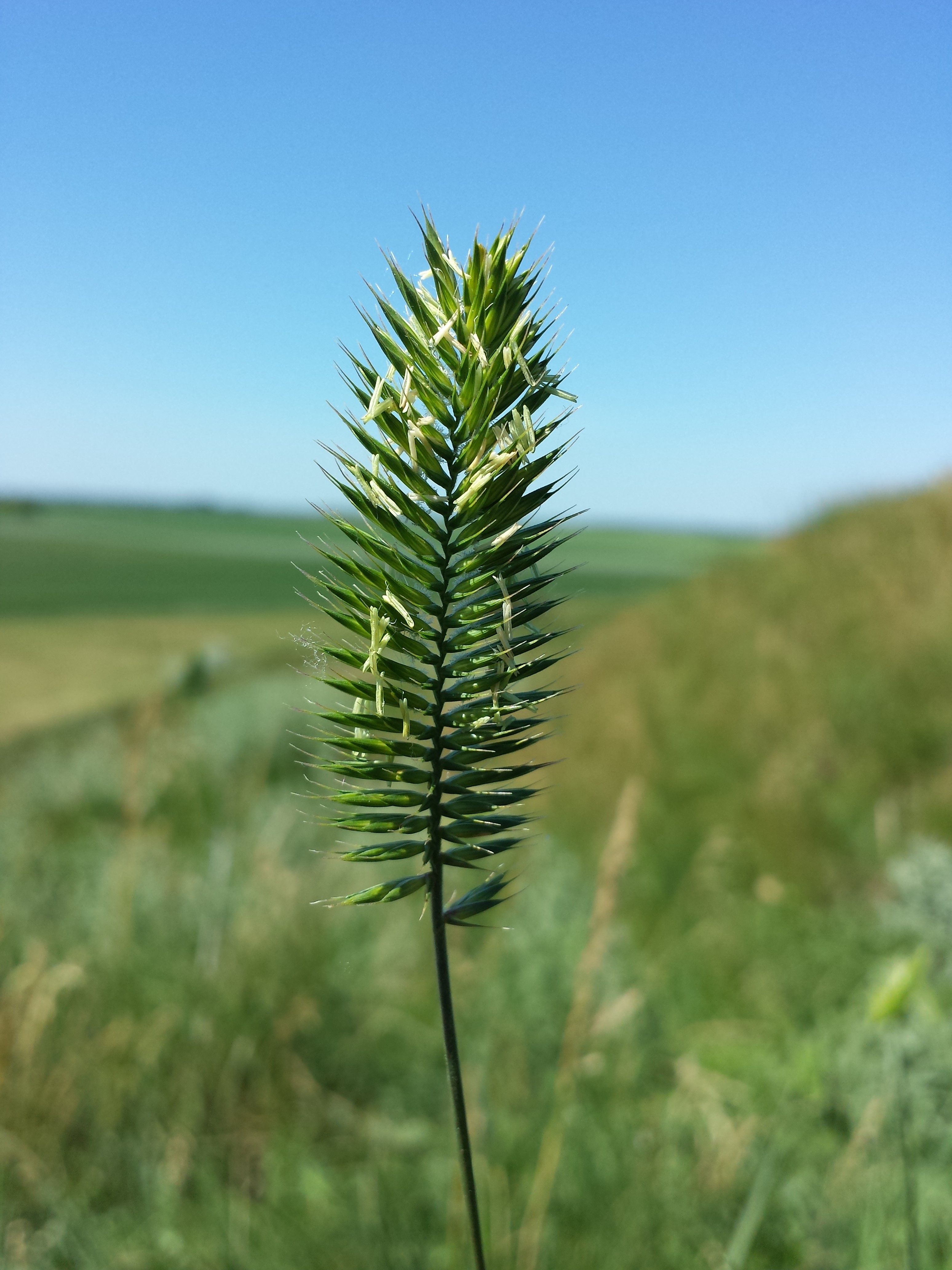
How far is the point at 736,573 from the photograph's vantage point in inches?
600

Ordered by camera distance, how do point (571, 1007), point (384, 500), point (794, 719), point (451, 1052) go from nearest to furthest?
1. point (451, 1052)
2. point (384, 500)
3. point (571, 1007)
4. point (794, 719)

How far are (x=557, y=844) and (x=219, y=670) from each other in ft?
22.8

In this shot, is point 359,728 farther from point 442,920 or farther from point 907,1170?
point 907,1170

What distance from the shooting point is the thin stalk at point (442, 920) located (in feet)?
3.53

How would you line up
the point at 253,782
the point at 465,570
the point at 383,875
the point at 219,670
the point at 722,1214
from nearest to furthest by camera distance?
the point at 465,570
the point at 722,1214
the point at 383,875
the point at 253,782
the point at 219,670

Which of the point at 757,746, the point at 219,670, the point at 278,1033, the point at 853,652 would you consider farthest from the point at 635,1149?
the point at 219,670

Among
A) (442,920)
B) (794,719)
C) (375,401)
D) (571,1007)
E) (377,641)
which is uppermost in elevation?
(375,401)

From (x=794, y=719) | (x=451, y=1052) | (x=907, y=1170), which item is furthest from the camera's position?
(x=794, y=719)

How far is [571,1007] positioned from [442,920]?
221 inches

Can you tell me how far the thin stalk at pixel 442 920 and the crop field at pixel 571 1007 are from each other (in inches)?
9.1

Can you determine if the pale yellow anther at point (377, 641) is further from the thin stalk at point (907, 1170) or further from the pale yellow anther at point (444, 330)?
the thin stalk at point (907, 1170)

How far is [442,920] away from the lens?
43.3 inches

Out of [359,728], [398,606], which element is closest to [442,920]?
[359,728]

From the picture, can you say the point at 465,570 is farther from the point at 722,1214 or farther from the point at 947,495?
the point at 947,495
